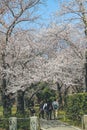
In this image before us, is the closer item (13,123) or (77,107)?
(13,123)

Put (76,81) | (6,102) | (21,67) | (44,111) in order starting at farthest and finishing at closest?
(76,81) → (44,111) → (21,67) → (6,102)

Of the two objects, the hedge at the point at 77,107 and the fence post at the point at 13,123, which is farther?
the hedge at the point at 77,107

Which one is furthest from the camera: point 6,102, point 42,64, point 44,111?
point 44,111

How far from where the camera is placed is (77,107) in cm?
2548

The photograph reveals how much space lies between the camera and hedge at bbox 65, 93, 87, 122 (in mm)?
23922

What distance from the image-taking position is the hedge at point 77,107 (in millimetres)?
23922

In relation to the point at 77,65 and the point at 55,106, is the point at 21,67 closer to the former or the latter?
the point at 55,106

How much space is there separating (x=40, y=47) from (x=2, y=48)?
4103 mm

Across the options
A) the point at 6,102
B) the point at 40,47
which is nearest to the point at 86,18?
the point at 40,47

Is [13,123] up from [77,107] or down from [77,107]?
down

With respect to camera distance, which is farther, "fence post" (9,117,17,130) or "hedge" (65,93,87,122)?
"hedge" (65,93,87,122)

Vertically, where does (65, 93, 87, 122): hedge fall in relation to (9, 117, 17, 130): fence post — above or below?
above

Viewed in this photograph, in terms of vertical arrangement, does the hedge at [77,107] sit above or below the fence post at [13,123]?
above

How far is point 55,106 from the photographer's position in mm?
31688
